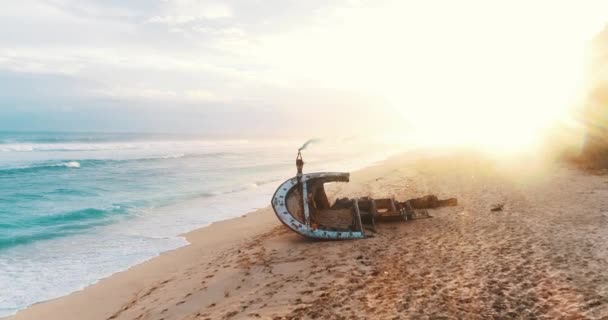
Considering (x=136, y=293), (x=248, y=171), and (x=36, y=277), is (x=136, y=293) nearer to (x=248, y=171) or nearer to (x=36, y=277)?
(x=36, y=277)

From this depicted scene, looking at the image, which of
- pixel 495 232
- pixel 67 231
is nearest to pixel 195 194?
pixel 67 231

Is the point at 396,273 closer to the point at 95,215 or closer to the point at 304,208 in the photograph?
the point at 304,208

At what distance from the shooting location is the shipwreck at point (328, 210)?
422 inches

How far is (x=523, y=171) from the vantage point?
21.5 meters

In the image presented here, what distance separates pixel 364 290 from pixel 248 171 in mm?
27563

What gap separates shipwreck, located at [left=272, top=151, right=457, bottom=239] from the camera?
1072cm

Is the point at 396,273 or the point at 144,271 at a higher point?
the point at 396,273

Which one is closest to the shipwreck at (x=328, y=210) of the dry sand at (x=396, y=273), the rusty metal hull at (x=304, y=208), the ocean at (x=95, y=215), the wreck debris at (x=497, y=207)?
the rusty metal hull at (x=304, y=208)

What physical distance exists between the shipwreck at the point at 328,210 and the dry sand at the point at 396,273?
412 millimetres

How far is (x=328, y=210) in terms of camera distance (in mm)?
13547

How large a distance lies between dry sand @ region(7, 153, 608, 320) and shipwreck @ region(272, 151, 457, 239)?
1.35ft

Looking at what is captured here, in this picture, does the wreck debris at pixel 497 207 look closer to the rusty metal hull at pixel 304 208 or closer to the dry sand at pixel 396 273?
the dry sand at pixel 396 273

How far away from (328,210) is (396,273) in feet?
19.4

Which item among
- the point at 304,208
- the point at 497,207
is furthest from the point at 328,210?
the point at 497,207
